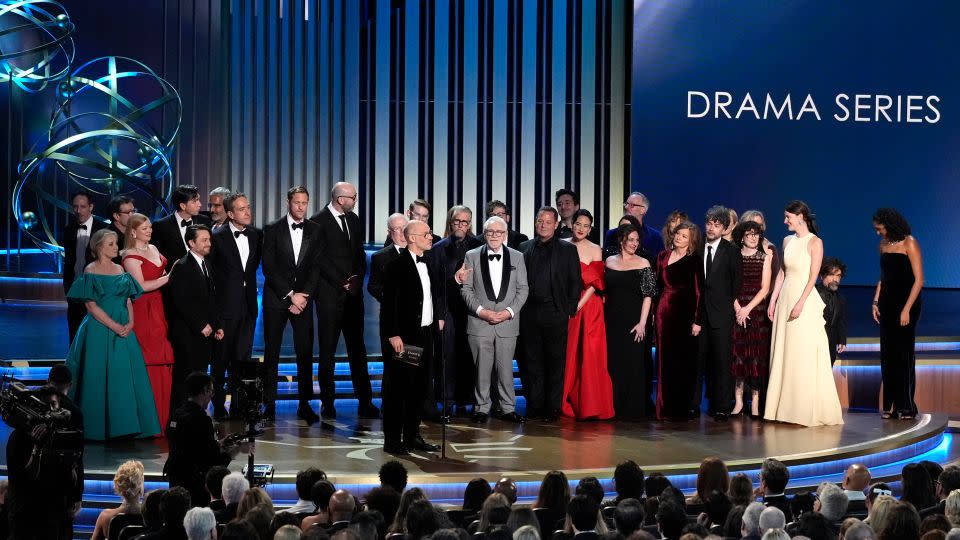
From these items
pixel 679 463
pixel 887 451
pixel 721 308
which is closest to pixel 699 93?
pixel 721 308

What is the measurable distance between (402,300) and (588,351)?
158cm

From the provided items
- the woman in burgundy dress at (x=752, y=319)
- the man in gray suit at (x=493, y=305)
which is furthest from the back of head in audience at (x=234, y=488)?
the woman in burgundy dress at (x=752, y=319)

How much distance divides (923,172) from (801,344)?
239 inches

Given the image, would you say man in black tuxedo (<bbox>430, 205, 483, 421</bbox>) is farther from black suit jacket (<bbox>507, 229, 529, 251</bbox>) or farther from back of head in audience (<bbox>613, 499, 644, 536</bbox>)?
back of head in audience (<bbox>613, 499, 644, 536</bbox>)

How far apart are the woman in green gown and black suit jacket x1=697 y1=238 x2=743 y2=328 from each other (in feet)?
11.2

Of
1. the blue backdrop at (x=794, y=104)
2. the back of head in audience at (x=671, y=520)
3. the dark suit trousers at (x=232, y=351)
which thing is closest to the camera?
the back of head in audience at (x=671, y=520)

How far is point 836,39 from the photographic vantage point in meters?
12.9

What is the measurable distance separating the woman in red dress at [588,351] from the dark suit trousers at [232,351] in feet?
6.44

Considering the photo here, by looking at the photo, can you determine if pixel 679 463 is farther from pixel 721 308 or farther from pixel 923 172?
pixel 923 172

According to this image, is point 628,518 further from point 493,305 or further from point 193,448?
point 493,305

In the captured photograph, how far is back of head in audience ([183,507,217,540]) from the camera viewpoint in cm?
402

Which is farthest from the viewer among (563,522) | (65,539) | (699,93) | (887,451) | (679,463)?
(699,93)

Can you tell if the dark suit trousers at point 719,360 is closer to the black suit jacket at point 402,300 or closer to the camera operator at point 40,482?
the black suit jacket at point 402,300

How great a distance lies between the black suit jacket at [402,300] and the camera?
21.9ft
